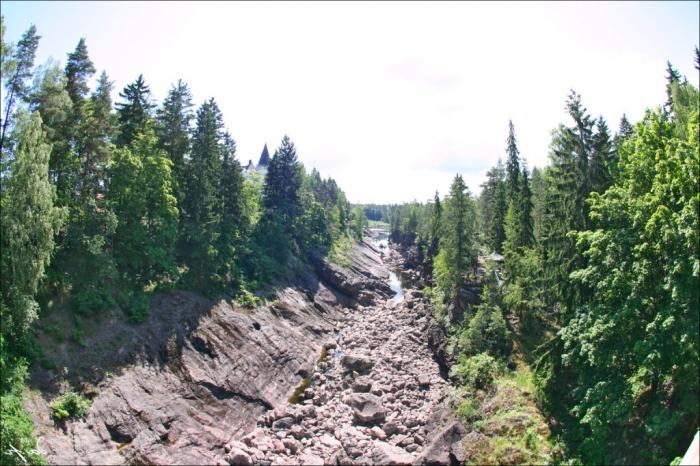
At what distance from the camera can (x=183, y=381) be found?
30875mm

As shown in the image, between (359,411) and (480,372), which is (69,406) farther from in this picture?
(480,372)

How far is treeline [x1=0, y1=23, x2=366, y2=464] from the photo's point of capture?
23.0 meters

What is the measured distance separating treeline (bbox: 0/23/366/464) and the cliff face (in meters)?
1.73

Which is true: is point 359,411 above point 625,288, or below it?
below

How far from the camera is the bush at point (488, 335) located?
31594 millimetres

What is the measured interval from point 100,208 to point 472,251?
109ft

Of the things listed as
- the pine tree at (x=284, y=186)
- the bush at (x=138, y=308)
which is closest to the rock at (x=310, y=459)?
the bush at (x=138, y=308)

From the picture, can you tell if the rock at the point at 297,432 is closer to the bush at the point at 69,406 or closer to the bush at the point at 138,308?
the bush at the point at 69,406

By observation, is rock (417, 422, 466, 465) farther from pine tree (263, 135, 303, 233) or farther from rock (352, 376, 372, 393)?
pine tree (263, 135, 303, 233)

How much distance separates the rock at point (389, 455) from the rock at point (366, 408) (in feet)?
11.8

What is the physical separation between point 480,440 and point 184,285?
27.2 metres

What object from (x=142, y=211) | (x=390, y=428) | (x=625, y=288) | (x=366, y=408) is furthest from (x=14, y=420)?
(x=625, y=288)

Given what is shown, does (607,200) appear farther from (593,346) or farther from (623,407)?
(623,407)

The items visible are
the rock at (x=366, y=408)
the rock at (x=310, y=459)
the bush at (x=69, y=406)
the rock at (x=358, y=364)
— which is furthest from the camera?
the rock at (x=358, y=364)
